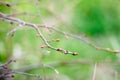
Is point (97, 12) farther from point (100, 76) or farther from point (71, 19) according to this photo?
point (100, 76)

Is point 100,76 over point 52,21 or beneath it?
beneath

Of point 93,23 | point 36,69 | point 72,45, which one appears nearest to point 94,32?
point 93,23

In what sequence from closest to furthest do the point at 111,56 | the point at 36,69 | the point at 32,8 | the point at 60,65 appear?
the point at 36,69
the point at 60,65
the point at 111,56
the point at 32,8

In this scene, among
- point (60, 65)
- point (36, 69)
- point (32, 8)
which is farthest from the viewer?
point (32, 8)

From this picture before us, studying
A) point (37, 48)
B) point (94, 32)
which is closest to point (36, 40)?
point (37, 48)

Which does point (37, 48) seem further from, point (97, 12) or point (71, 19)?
point (97, 12)

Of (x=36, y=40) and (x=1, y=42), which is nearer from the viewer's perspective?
(x=1, y=42)
